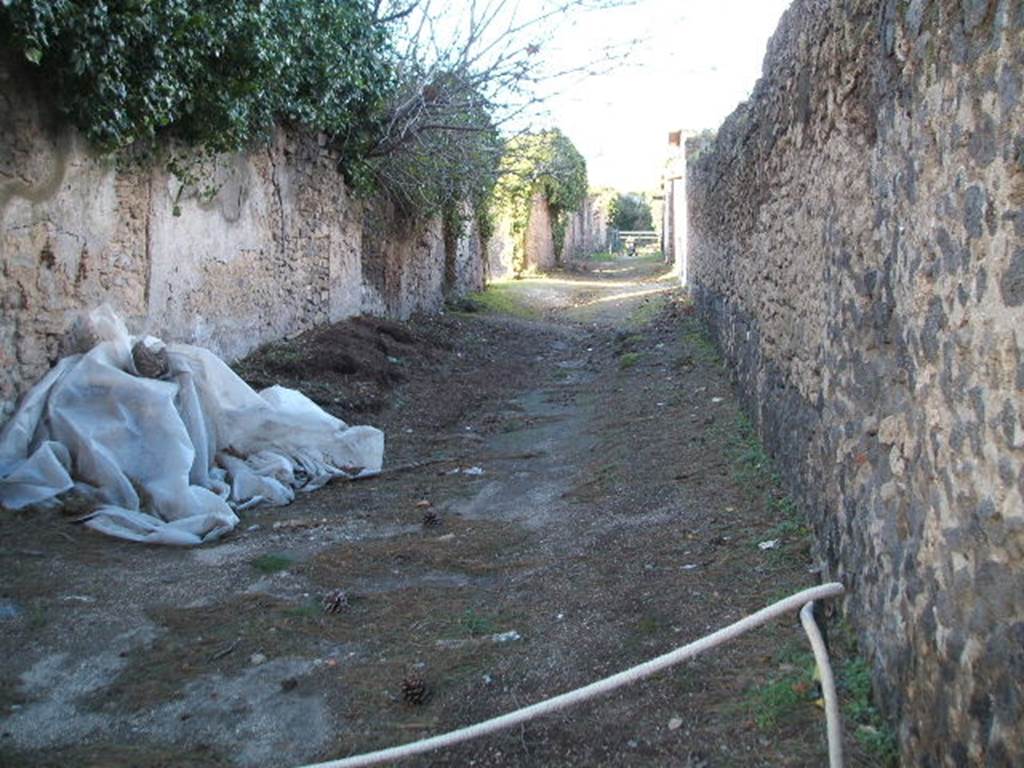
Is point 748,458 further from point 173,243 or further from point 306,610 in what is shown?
point 173,243

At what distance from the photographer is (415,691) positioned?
10.5 ft

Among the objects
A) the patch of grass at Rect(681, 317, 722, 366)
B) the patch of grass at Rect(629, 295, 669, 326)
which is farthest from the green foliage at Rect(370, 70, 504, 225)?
the patch of grass at Rect(681, 317, 722, 366)

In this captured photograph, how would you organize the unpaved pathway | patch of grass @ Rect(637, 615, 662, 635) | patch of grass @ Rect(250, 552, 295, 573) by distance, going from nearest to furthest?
the unpaved pathway, patch of grass @ Rect(637, 615, 662, 635), patch of grass @ Rect(250, 552, 295, 573)

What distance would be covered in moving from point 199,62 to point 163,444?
9.76 ft

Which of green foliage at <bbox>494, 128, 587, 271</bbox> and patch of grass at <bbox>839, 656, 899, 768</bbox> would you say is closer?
patch of grass at <bbox>839, 656, 899, 768</bbox>

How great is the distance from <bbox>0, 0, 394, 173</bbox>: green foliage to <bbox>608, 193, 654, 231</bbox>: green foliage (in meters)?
43.3

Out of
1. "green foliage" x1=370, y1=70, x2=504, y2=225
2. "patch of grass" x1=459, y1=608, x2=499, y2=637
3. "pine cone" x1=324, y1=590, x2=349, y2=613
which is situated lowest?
"patch of grass" x1=459, y1=608, x2=499, y2=637

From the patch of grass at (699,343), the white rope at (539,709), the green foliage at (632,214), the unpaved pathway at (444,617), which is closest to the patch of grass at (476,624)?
the unpaved pathway at (444,617)

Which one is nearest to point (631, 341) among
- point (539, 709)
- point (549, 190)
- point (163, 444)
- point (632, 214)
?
point (163, 444)

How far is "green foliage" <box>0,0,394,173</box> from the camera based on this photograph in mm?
5617

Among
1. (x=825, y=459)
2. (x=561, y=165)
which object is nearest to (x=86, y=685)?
(x=825, y=459)

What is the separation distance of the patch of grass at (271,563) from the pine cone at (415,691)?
1.48 metres

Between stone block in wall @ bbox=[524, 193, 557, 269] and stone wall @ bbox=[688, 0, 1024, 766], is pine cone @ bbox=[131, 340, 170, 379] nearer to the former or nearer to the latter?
stone wall @ bbox=[688, 0, 1024, 766]

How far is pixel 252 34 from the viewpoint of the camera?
7168 mm
